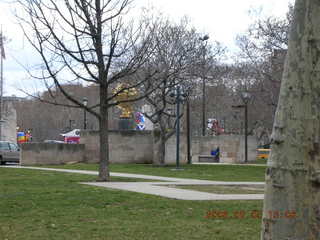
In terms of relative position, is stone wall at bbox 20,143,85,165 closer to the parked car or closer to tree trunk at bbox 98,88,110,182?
the parked car

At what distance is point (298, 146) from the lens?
3457 mm

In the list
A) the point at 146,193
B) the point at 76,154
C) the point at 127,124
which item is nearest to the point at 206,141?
the point at 127,124

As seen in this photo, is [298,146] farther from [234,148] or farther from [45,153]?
[234,148]

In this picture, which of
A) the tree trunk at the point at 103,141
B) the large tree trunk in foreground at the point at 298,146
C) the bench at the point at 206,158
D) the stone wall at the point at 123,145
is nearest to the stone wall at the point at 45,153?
the stone wall at the point at 123,145

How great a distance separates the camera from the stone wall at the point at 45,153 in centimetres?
2950

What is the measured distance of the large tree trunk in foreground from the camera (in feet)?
11.3

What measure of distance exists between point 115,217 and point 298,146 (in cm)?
527

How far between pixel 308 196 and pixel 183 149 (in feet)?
95.9

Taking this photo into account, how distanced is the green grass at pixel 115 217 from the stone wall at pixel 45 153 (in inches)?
700

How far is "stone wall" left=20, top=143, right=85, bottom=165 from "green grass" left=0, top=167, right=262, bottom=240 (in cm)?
1777


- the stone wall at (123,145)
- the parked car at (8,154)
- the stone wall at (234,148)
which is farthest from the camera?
the stone wall at (234,148)

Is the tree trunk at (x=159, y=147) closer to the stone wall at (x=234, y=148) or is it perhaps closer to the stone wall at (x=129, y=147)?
the stone wall at (x=129, y=147)

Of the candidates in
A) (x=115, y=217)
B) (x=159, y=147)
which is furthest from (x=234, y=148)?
(x=115, y=217)

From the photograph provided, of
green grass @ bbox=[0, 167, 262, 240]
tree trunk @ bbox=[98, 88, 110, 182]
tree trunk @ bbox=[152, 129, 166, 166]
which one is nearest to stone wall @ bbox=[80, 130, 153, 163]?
tree trunk @ bbox=[152, 129, 166, 166]
